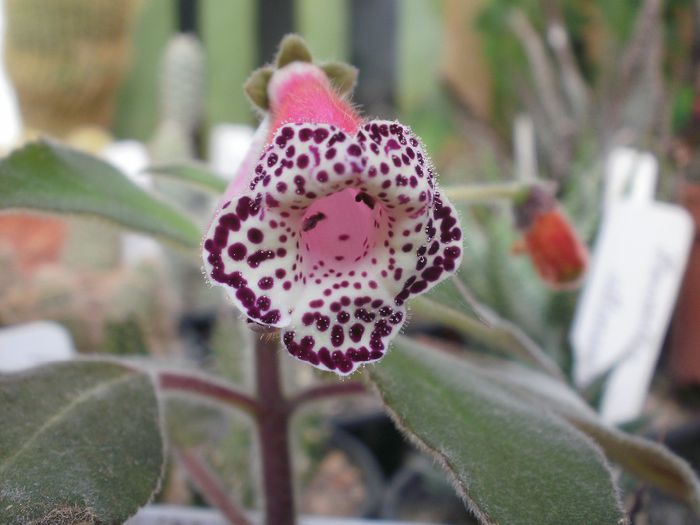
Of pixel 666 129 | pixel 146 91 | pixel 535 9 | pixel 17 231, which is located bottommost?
pixel 17 231

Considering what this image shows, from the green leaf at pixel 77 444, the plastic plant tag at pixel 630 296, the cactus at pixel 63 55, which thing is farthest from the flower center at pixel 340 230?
the cactus at pixel 63 55

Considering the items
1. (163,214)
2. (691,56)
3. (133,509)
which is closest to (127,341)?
(163,214)

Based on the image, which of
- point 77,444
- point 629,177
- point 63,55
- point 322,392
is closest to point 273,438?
point 322,392

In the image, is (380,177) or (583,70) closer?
(380,177)

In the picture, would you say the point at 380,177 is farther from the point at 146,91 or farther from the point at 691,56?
the point at 146,91

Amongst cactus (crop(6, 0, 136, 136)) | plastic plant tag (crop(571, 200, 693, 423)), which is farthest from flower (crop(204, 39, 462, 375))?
cactus (crop(6, 0, 136, 136))

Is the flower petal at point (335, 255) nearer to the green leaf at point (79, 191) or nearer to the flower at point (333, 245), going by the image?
the flower at point (333, 245)

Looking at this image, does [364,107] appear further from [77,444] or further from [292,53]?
[77,444]
